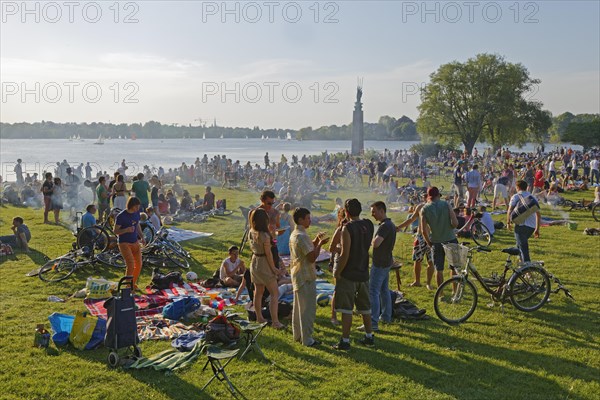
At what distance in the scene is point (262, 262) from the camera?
7.21 metres

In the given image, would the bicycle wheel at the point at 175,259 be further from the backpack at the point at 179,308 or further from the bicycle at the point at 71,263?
the backpack at the point at 179,308

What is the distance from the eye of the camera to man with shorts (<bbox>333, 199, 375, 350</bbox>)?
6.52 m

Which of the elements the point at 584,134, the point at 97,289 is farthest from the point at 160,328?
the point at 584,134

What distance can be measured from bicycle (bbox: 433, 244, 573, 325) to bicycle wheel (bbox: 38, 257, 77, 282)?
6.73 metres

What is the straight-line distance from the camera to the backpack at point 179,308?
Result: 8016 millimetres

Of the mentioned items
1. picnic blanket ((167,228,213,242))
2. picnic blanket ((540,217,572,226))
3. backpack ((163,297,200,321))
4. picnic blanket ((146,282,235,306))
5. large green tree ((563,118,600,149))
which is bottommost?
picnic blanket ((146,282,235,306))

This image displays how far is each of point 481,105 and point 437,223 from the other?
4517 centimetres

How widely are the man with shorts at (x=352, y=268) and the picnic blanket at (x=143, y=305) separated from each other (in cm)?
320

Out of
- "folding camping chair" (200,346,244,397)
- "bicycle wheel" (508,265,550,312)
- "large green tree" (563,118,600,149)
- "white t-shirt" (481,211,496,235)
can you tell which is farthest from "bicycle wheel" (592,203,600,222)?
"large green tree" (563,118,600,149)

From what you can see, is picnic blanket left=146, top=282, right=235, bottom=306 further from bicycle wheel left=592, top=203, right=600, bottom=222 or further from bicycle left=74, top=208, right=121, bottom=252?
bicycle wheel left=592, top=203, right=600, bottom=222

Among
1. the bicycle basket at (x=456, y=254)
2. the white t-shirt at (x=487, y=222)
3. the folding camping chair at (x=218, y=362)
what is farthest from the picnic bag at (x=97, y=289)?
the white t-shirt at (x=487, y=222)

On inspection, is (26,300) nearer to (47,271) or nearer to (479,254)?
(47,271)

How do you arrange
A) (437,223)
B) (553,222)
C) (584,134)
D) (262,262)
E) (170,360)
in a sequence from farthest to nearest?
(584,134) < (553,222) < (437,223) < (262,262) < (170,360)

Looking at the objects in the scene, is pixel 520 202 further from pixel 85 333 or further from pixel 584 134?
pixel 584 134
